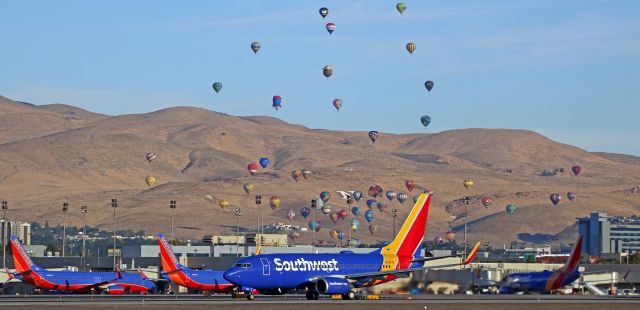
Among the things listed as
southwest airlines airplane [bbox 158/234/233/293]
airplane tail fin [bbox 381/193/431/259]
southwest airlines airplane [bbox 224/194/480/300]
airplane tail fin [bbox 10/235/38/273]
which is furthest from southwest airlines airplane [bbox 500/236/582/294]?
airplane tail fin [bbox 10/235/38/273]

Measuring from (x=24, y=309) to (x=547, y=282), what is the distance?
184 feet

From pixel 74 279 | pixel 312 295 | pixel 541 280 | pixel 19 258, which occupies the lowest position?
pixel 74 279

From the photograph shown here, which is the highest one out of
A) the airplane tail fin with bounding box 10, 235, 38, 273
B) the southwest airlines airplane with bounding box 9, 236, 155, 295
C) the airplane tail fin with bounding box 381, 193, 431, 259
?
the airplane tail fin with bounding box 381, 193, 431, 259

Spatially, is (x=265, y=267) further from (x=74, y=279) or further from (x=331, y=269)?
(x=74, y=279)

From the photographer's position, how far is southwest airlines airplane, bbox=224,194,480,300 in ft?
372

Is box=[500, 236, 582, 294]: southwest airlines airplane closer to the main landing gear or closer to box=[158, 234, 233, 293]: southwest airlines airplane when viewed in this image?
the main landing gear

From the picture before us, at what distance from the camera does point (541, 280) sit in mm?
129500

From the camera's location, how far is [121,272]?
508 feet

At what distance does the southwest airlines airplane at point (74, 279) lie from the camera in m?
143

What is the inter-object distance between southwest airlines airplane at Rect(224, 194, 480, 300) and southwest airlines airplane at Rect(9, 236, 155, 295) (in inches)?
1450

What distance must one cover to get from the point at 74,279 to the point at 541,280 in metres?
51.9

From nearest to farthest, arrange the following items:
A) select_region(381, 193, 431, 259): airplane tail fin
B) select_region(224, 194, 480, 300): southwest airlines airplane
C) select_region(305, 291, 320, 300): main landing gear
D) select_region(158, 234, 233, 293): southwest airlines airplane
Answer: select_region(224, 194, 480, 300): southwest airlines airplane, select_region(305, 291, 320, 300): main landing gear, select_region(381, 193, 431, 259): airplane tail fin, select_region(158, 234, 233, 293): southwest airlines airplane

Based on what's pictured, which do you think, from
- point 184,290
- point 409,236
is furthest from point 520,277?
point 184,290

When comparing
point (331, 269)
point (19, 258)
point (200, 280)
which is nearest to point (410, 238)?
point (331, 269)
